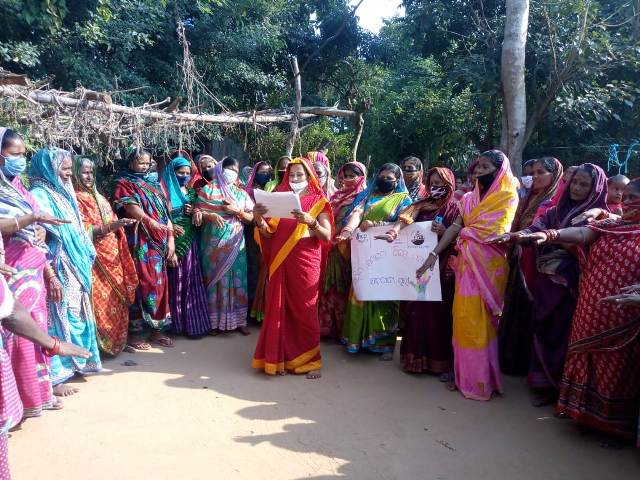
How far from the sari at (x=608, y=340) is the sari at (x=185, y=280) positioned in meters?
3.53

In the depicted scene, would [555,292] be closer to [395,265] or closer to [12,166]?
[395,265]

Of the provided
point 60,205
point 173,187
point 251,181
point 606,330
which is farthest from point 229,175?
point 606,330

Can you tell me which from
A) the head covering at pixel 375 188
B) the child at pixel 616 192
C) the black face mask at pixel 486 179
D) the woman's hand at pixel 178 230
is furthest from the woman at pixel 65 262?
the child at pixel 616 192

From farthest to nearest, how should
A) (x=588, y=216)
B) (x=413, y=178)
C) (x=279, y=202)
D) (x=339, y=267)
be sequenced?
1. (x=339, y=267)
2. (x=413, y=178)
3. (x=279, y=202)
4. (x=588, y=216)

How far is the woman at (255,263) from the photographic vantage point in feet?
18.8

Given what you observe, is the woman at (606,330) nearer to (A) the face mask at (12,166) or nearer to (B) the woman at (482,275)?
(B) the woman at (482,275)

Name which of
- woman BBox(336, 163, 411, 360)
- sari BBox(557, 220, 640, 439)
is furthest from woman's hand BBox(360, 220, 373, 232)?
sari BBox(557, 220, 640, 439)

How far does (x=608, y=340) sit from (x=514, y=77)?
6163 mm

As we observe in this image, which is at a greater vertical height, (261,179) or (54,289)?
(261,179)

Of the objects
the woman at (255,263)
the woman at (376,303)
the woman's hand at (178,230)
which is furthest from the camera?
the woman at (255,263)

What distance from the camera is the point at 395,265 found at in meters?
4.39

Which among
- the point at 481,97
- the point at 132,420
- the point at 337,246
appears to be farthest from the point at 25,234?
the point at 481,97

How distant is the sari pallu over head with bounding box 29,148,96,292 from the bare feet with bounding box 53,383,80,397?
78 cm

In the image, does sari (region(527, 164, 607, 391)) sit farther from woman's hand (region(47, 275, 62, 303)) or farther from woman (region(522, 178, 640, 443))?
woman's hand (region(47, 275, 62, 303))
